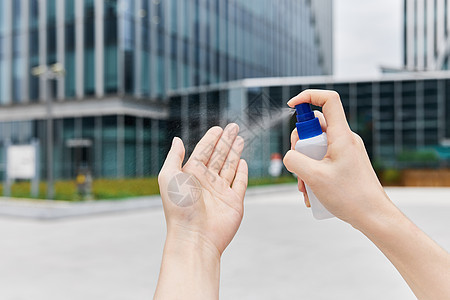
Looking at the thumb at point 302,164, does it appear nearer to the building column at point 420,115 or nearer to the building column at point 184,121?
the building column at point 184,121

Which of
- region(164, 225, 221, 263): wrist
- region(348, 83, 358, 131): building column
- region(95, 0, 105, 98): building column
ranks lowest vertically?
region(164, 225, 221, 263): wrist

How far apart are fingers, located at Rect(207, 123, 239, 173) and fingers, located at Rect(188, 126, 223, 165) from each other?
20 mm

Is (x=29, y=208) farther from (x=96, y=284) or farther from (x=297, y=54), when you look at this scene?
(x=297, y=54)

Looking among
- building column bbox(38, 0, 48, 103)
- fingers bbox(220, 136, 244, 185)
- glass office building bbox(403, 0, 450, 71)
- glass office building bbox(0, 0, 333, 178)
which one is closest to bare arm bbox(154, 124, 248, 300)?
fingers bbox(220, 136, 244, 185)

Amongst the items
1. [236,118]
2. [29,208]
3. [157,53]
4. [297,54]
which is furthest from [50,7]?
[236,118]

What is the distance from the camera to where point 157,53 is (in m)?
33.2

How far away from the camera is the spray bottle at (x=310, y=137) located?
4.66 feet

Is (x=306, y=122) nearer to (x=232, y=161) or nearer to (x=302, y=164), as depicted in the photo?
(x=302, y=164)

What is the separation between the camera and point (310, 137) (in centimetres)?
145

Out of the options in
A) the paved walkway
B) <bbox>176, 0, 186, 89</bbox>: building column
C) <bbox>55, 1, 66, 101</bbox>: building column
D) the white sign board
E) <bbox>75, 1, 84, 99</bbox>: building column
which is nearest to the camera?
the paved walkway

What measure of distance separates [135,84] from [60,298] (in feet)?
85.2

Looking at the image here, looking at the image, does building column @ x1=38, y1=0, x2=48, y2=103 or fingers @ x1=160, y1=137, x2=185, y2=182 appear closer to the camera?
fingers @ x1=160, y1=137, x2=185, y2=182

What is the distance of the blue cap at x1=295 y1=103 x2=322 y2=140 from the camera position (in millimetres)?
1418

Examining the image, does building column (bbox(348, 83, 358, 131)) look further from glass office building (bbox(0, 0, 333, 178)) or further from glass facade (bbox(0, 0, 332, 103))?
glass office building (bbox(0, 0, 333, 178))
